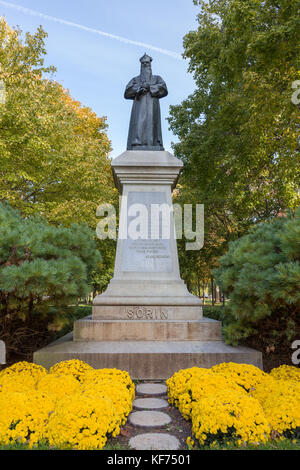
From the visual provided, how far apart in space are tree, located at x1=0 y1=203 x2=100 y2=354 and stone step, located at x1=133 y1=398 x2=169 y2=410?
1.97 meters

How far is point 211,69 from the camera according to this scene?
12477mm

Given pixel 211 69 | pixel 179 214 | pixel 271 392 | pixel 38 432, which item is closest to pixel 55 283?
pixel 38 432

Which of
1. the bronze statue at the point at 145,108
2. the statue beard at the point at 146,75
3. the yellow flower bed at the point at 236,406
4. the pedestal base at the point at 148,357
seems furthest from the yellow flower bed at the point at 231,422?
the statue beard at the point at 146,75

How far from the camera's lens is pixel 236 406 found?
3.19 meters

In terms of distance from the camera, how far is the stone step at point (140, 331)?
6.36 meters

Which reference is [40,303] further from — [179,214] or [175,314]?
[179,214]

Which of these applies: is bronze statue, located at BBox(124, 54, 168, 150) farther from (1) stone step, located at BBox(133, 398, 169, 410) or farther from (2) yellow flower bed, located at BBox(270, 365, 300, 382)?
(1) stone step, located at BBox(133, 398, 169, 410)

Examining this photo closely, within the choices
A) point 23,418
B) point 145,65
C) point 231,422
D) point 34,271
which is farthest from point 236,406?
point 145,65

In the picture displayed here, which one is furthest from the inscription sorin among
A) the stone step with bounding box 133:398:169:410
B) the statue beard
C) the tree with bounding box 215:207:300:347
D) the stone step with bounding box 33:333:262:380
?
the statue beard

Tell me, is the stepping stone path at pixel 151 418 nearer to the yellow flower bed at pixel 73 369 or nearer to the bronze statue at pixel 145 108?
the yellow flower bed at pixel 73 369

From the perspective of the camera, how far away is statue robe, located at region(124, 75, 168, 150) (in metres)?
9.22

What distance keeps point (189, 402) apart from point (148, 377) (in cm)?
170

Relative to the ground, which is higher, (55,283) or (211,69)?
(211,69)

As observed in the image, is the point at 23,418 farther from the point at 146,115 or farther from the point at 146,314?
the point at 146,115
